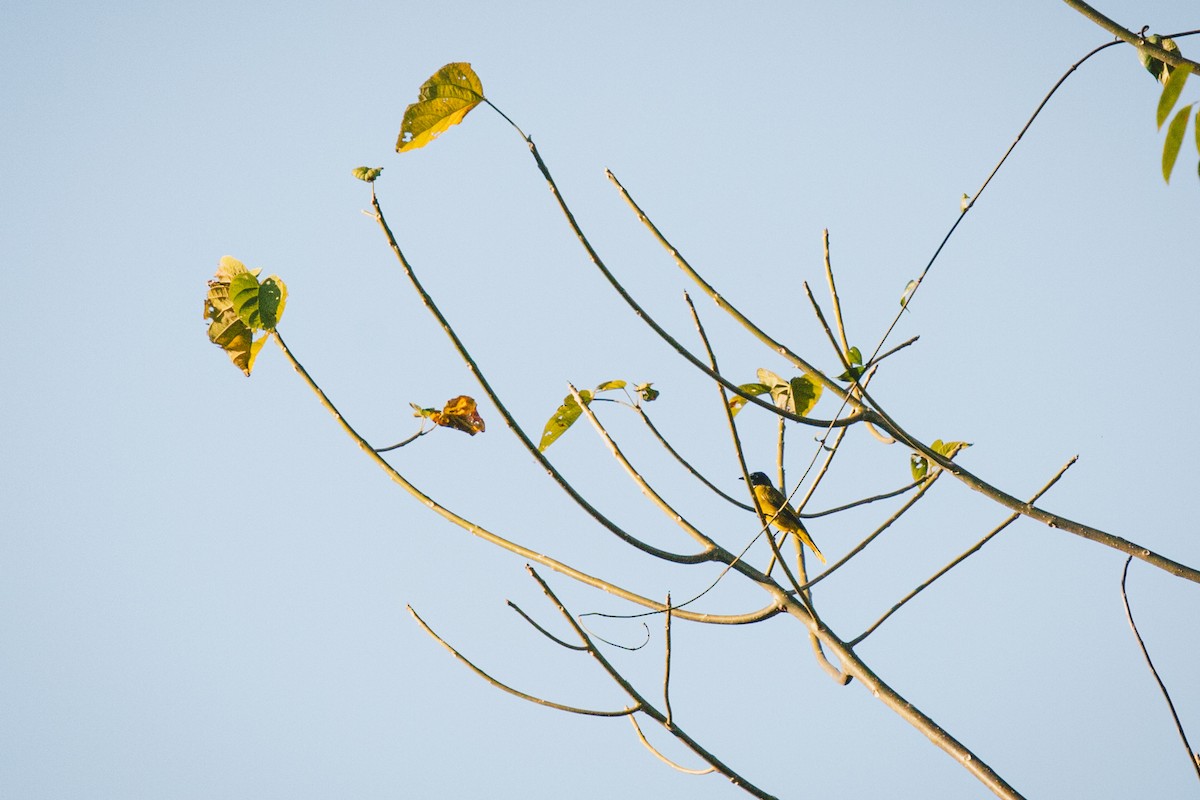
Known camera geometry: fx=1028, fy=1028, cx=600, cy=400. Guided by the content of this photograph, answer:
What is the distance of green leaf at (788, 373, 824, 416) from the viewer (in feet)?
8.13

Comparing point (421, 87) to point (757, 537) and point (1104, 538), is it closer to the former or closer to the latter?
point (757, 537)

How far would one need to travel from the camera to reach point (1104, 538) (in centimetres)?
181

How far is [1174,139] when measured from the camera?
1.34 meters

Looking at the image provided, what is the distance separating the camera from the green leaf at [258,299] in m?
2.37

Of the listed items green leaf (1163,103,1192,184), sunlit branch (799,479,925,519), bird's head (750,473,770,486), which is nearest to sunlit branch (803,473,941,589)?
sunlit branch (799,479,925,519)

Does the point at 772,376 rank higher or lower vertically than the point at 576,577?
higher

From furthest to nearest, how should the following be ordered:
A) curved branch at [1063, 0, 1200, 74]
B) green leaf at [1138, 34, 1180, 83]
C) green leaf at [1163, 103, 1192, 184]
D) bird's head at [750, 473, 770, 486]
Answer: bird's head at [750, 473, 770, 486] < green leaf at [1138, 34, 1180, 83] < curved branch at [1063, 0, 1200, 74] < green leaf at [1163, 103, 1192, 184]

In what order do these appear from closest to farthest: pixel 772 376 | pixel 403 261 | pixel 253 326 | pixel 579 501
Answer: pixel 403 261 → pixel 579 501 → pixel 253 326 → pixel 772 376

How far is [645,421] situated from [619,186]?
59 centimetres

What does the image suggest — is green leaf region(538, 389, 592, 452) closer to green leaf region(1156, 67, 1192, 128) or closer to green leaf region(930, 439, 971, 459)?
Result: green leaf region(930, 439, 971, 459)

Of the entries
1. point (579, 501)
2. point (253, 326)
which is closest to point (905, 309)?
point (579, 501)

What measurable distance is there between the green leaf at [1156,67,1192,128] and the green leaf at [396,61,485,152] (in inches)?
47.5

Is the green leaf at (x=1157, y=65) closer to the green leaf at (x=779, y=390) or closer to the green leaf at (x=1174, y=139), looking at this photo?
the green leaf at (x=1174, y=139)

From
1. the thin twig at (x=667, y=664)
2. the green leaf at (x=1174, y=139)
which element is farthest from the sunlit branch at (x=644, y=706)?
the green leaf at (x=1174, y=139)
